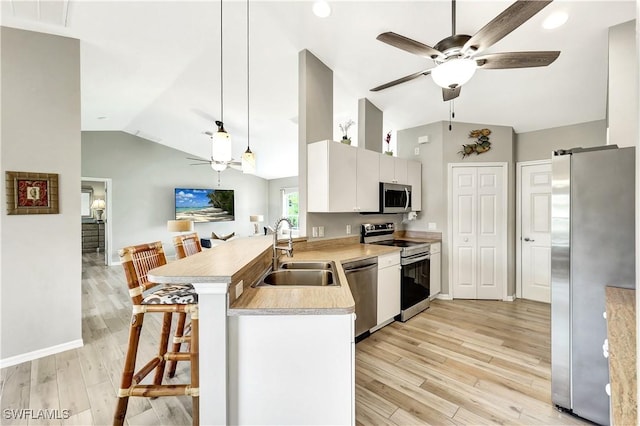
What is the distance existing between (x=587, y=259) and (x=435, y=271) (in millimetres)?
2343

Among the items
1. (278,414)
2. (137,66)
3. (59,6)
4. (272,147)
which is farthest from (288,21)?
(272,147)

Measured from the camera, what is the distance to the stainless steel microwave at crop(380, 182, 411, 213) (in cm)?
359

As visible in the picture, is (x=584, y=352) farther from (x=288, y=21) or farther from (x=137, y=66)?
(x=137, y=66)

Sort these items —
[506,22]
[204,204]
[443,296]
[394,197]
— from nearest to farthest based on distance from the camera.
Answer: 1. [506,22]
2. [394,197]
3. [443,296]
4. [204,204]

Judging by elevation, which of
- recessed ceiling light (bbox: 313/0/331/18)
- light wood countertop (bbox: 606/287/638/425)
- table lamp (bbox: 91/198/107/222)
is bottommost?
light wood countertop (bbox: 606/287/638/425)

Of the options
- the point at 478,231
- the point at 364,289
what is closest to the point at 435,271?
the point at 478,231

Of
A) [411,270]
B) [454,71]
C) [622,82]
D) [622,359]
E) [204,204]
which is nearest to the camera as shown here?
[622,359]

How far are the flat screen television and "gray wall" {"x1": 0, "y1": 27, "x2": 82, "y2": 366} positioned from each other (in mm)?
5577

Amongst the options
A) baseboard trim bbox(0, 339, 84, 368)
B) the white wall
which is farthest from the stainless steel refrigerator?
baseboard trim bbox(0, 339, 84, 368)

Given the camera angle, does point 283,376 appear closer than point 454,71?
Yes

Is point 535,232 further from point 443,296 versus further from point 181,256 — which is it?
point 181,256

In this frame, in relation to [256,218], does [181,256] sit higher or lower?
lower

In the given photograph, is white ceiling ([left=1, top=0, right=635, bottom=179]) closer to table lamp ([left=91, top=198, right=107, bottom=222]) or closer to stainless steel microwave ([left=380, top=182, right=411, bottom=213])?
stainless steel microwave ([left=380, top=182, right=411, bottom=213])

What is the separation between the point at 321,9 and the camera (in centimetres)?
240
